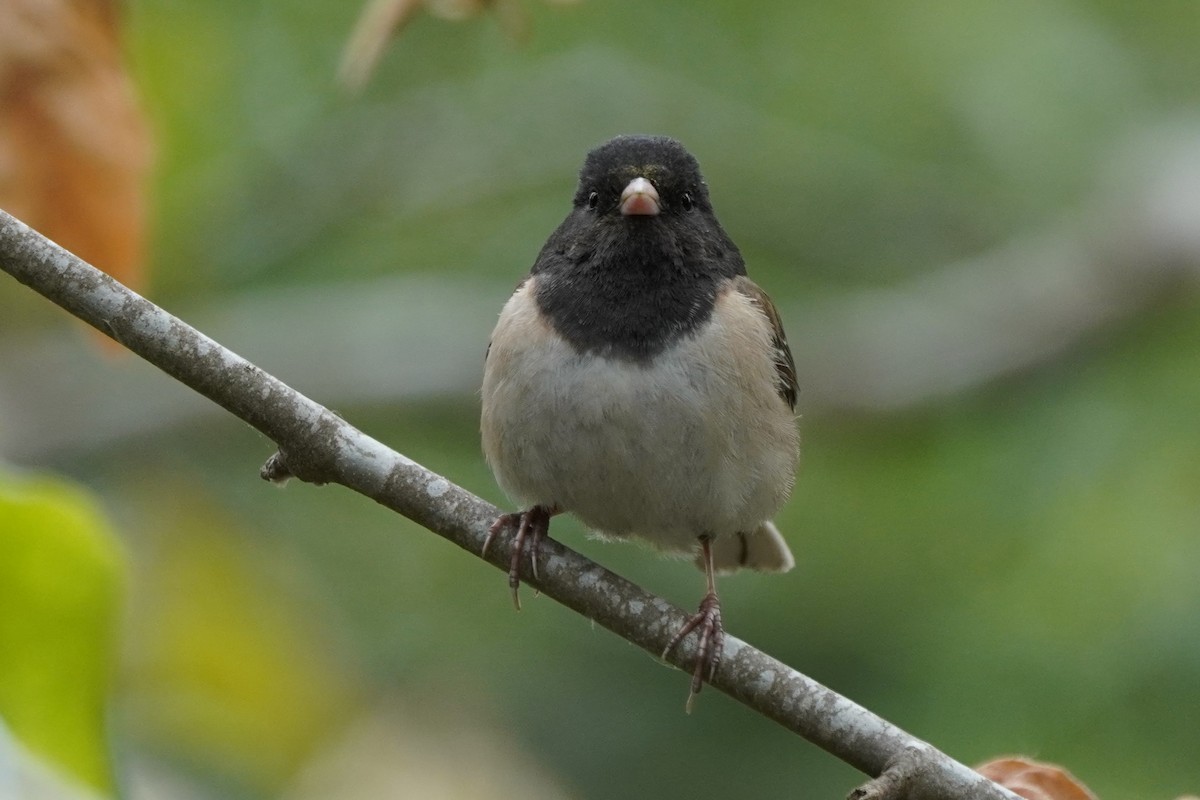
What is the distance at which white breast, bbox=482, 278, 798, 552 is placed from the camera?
273 centimetres

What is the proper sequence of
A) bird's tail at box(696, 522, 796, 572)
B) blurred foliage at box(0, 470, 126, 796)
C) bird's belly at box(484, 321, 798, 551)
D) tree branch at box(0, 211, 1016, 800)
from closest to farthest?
1. blurred foliage at box(0, 470, 126, 796)
2. tree branch at box(0, 211, 1016, 800)
3. bird's belly at box(484, 321, 798, 551)
4. bird's tail at box(696, 522, 796, 572)

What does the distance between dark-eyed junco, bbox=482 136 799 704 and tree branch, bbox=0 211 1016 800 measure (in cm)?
18

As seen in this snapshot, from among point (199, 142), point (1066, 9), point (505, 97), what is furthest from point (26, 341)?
point (1066, 9)

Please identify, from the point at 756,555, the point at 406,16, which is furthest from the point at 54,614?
the point at 756,555

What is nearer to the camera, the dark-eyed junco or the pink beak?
the dark-eyed junco

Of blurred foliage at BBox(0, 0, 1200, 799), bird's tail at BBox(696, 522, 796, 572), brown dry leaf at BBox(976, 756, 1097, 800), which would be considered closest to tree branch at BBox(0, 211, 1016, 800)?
brown dry leaf at BBox(976, 756, 1097, 800)

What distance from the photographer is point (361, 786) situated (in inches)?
158

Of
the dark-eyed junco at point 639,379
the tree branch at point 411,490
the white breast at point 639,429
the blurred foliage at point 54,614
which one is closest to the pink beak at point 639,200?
the dark-eyed junco at point 639,379

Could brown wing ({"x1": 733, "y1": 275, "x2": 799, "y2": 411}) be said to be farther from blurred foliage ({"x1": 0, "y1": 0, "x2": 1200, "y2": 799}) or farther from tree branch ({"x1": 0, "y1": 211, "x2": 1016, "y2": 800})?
blurred foliage ({"x1": 0, "y1": 0, "x2": 1200, "y2": 799})

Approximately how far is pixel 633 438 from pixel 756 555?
0.94 metres

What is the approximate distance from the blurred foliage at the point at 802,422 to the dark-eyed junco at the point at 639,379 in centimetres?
171

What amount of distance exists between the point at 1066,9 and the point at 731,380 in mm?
3942

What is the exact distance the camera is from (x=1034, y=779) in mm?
2043

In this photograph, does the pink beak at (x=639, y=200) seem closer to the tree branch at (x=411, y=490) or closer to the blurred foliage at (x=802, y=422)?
the tree branch at (x=411, y=490)
